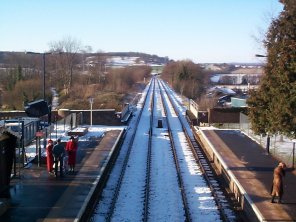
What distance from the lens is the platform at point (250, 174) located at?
13.1 metres

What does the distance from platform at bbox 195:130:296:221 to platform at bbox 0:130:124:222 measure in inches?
194

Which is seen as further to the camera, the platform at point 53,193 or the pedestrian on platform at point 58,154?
the pedestrian on platform at point 58,154

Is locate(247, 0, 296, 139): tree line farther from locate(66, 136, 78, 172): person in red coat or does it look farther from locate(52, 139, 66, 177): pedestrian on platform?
locate(52, 139, 66, 177): pedestrian on platform

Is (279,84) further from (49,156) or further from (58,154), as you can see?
(49,156)

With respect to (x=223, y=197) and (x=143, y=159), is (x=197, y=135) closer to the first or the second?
(x=143, y=159)

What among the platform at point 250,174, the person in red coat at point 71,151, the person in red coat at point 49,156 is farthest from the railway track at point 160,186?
the person in red coat at point 49,156

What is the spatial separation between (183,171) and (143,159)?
11.4 ft

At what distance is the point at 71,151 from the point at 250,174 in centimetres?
691

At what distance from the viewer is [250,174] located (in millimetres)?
17547

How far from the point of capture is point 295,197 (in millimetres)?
14461

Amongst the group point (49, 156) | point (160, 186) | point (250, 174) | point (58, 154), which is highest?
point (58, 154)

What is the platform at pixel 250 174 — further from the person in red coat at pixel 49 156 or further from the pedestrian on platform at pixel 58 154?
the person in red coat at pixel 49 156

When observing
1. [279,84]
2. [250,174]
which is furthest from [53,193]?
[279,84]

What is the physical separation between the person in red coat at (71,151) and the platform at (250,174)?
600cm
